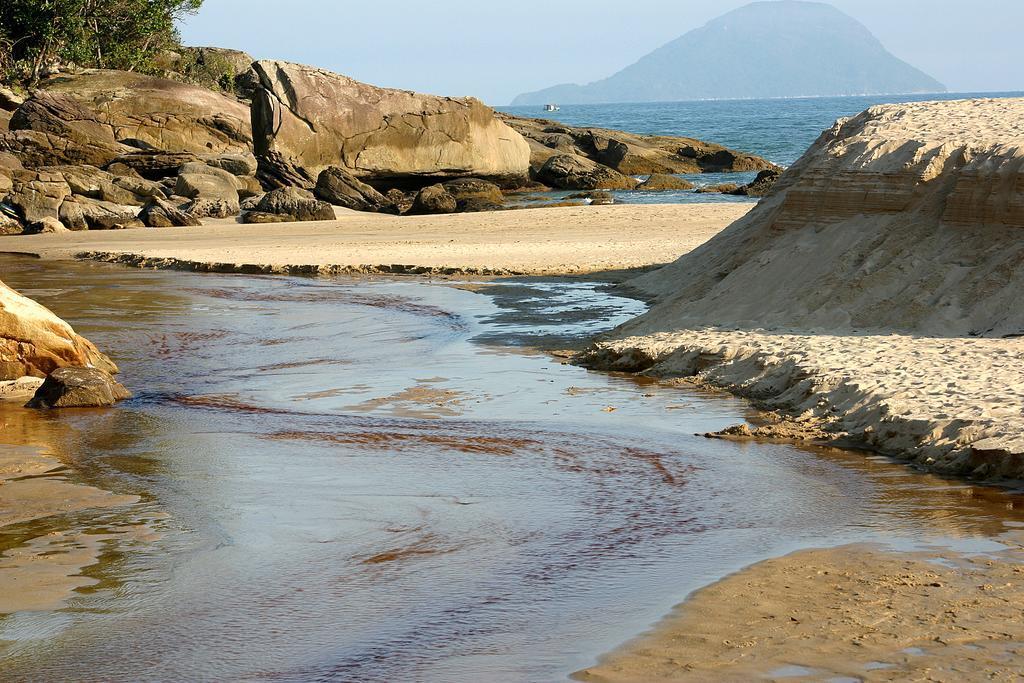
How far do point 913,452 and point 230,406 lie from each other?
4.94 metres

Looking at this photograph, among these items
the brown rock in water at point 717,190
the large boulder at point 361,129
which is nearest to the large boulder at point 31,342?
the large boulder at point 361,129

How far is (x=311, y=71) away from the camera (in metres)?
28.2

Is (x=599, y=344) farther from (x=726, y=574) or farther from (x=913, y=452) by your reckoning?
(x=726, y=574)

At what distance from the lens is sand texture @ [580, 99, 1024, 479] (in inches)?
290

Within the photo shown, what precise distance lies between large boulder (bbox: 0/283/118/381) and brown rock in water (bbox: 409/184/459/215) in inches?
652

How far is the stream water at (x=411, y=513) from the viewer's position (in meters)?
4.28

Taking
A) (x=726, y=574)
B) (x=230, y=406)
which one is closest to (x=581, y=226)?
(x=230, y=406)

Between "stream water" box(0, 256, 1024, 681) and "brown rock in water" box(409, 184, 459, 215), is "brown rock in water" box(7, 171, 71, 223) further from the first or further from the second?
"stream water" box(0, 256, 1024, 681)

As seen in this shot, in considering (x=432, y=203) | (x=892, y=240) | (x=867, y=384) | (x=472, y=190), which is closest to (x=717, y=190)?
(x=472, y=190)

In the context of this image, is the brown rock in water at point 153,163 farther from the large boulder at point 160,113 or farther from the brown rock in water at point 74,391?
the brown rock in water at point 74,391

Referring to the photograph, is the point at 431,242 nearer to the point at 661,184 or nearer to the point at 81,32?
the point at 661,184

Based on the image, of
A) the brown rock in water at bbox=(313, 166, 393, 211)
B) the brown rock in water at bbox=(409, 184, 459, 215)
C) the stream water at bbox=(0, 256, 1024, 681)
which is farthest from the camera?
the brown rock in water at bbox=(313, 166, 393, 211)

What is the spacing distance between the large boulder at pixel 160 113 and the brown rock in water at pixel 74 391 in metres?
23.4

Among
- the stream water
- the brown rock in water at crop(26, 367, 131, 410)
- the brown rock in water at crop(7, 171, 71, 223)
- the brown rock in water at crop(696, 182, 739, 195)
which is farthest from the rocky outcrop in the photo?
the brown rock in water at crop(26, 367, 131, 410)
